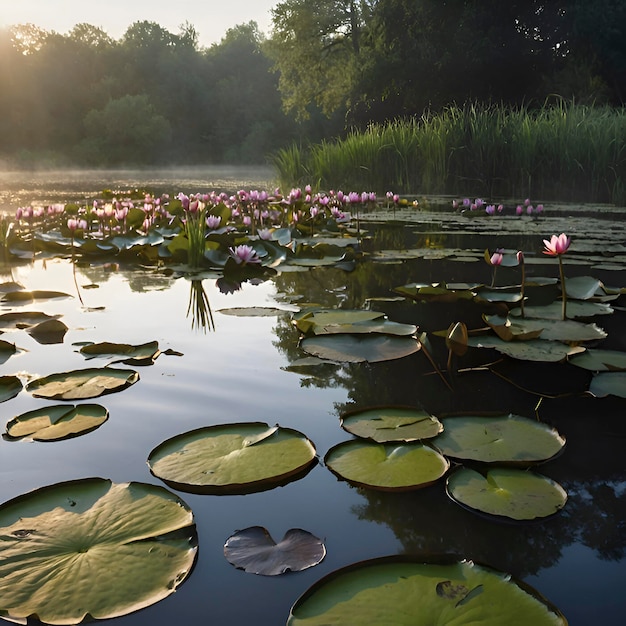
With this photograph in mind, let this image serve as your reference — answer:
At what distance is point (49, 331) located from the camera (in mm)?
1872

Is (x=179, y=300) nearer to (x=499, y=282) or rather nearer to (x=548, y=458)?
(x=499, y=282)

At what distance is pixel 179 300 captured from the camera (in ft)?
7.94

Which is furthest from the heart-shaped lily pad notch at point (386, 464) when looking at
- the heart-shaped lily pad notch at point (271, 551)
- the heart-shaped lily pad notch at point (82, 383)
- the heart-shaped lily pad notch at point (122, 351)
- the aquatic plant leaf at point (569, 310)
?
the aquatic plant leaf at point (569, 310)

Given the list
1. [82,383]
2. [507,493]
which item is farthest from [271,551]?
[82,383]

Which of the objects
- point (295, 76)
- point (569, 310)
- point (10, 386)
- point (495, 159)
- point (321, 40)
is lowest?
point (569, 310)

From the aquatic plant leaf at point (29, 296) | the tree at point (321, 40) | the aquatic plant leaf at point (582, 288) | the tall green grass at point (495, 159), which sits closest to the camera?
the aquatic plant leaf at point (582, 288)

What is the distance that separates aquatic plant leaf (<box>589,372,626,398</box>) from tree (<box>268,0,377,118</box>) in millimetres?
22341

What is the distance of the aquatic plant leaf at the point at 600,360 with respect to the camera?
1.50m

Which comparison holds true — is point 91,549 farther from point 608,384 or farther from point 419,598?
point 608,384

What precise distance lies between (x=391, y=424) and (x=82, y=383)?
76 centimetres

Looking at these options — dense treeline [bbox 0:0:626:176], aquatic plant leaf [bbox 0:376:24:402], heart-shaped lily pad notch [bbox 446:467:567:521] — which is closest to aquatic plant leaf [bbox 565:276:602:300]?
heart-shaped lily pad notch [bbox 446:467:567:521]

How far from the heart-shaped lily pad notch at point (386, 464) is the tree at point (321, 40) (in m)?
22.7

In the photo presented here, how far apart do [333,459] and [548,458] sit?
0.39 metres

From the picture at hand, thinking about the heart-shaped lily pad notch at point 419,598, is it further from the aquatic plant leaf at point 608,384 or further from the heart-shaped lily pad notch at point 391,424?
the aquatic plant leaf at point 608,384
